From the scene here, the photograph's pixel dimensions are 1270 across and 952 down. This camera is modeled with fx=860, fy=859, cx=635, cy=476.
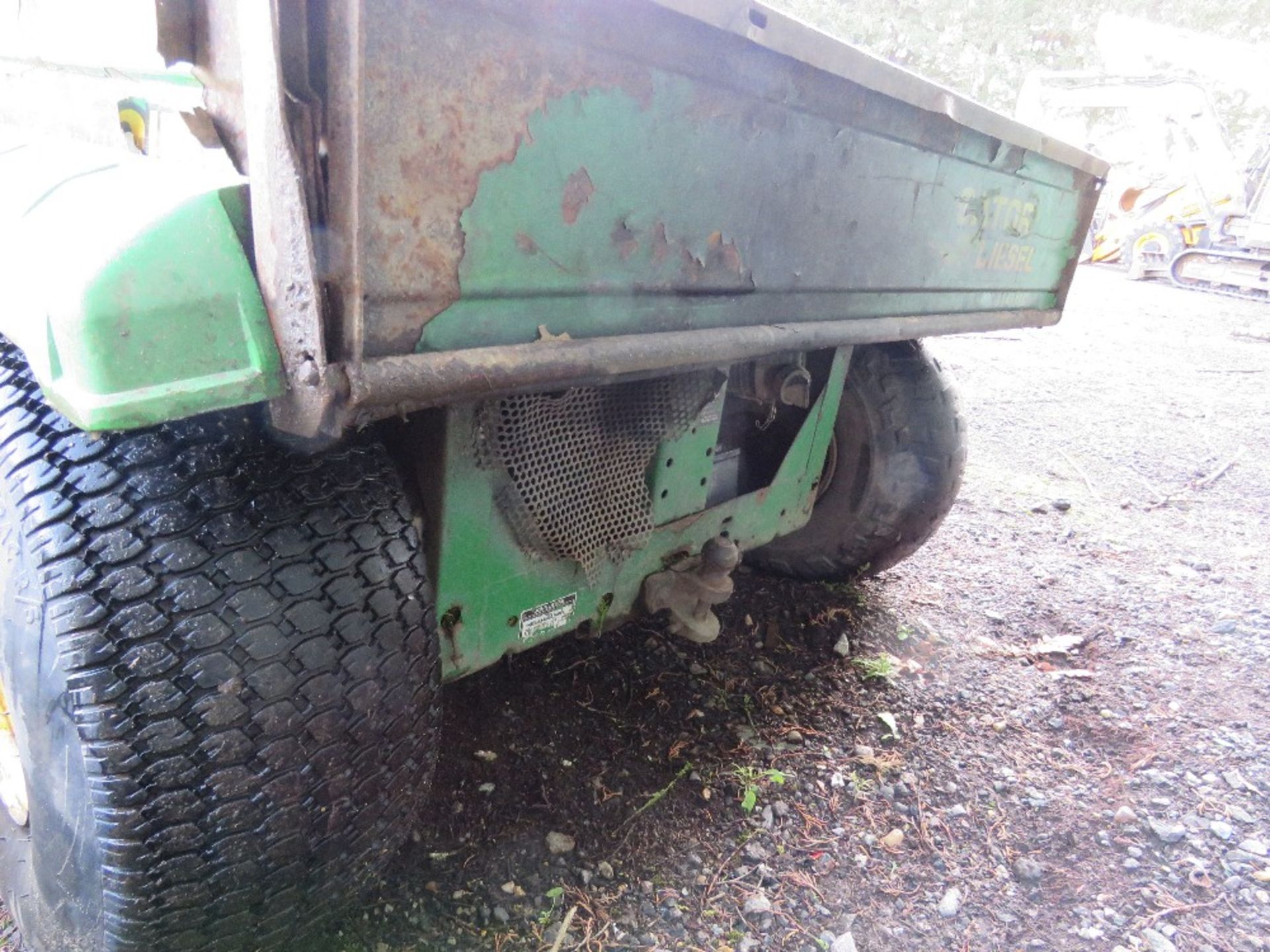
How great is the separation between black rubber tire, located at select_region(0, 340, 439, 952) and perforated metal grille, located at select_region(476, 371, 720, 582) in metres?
0.28

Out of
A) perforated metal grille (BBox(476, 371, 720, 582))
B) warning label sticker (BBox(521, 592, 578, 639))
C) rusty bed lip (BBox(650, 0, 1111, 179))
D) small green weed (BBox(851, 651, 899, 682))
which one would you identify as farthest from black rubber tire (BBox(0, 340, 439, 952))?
small green weed (BBox(851, 651, 899, 682))

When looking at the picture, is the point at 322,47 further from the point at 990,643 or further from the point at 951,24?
the point at 951,24

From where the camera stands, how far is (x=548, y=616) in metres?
1.80

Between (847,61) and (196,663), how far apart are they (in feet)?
4.57

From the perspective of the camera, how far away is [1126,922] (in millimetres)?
1846

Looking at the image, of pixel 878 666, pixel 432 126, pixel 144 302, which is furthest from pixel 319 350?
pixel 878 666

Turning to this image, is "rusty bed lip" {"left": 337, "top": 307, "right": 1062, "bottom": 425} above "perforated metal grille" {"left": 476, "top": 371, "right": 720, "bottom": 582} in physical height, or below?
above

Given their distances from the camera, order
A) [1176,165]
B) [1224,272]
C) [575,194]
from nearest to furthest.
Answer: [575,194] < [1224,272] < [1176,165]

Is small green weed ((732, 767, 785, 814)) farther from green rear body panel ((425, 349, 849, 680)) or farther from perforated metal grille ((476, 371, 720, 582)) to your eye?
perforated metal grille ((476, 371, 720, 582))

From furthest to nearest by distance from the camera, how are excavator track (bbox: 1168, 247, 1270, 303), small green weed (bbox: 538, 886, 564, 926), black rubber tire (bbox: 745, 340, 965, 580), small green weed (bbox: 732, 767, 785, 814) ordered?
1. excavator track (bbox: 1168, 247, 1270, 303)
2. black rubber tire (bbox: 745, 340, 965, 580)
3. small green weed (bbox: 732, 767, 785, 814)
4. small green weed (bbox: 538, 886, 564, 926)

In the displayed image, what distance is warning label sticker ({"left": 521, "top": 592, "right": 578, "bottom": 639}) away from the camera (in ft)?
5.74

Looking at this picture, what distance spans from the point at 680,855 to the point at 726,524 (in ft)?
2.72

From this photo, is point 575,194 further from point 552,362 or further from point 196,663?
point 196,663

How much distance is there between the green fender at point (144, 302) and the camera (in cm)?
87
